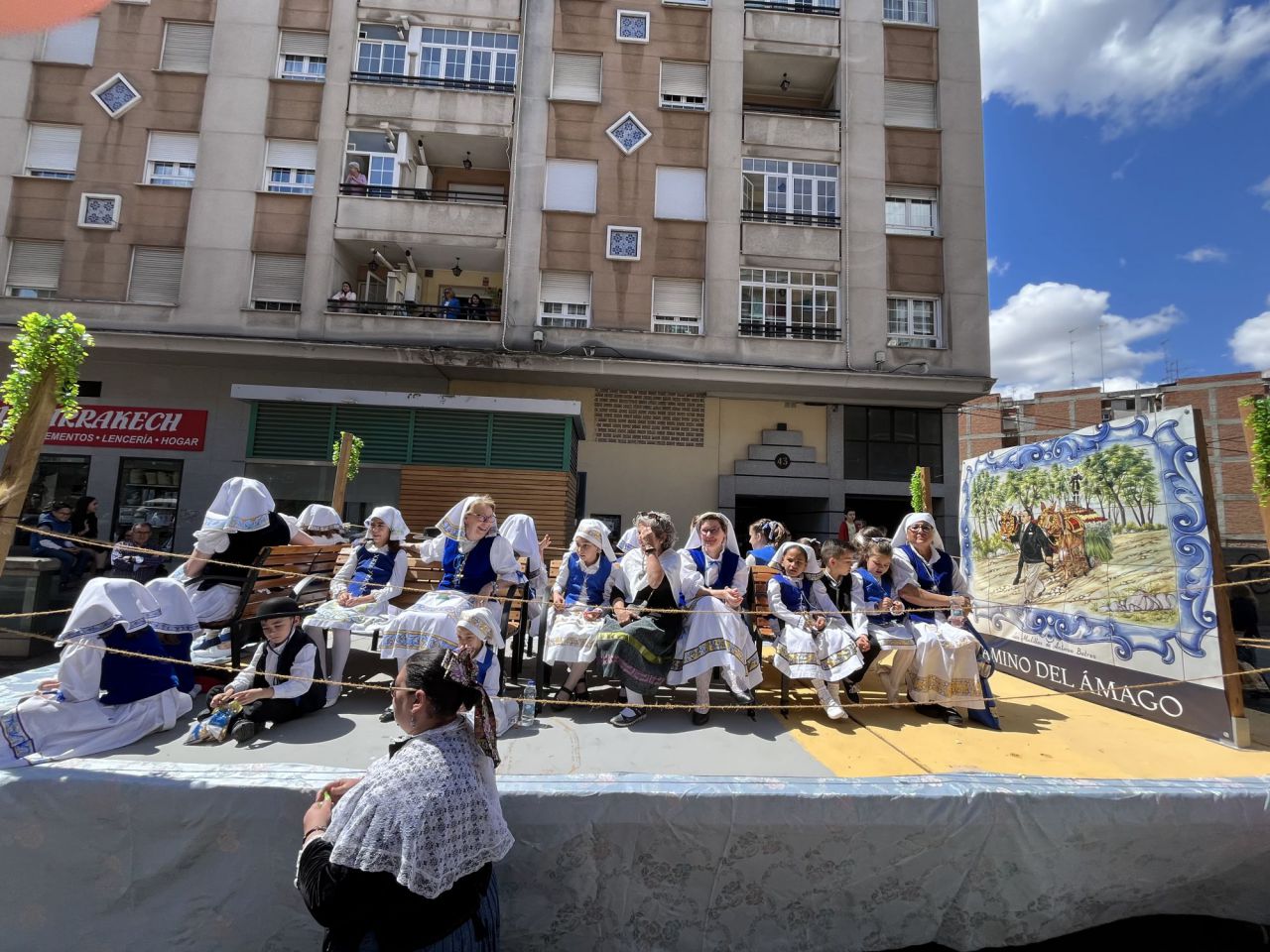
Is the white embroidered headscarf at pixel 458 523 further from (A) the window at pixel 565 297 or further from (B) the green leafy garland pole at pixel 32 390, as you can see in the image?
(A) the window at pixel 565 297

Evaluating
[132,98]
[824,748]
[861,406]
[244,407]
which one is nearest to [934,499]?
[861,406]

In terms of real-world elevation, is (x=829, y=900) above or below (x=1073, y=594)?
below

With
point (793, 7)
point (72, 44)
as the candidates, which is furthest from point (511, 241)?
point (72, 44)

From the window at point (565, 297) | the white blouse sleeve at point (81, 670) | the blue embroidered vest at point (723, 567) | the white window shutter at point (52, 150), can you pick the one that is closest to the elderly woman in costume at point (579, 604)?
the blue embroidered vest at point (723, 567)

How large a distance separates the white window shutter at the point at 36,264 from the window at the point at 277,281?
4356 mm

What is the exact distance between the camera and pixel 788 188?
51.0 feet

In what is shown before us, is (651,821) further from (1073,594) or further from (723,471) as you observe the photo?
(723,471)

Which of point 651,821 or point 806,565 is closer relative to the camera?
point 651,821

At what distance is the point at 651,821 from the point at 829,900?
101 centimetres

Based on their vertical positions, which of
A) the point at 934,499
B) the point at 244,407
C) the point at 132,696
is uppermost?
the point at 244,407

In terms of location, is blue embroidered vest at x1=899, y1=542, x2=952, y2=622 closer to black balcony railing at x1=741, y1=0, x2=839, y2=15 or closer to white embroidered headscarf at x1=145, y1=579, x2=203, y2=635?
white embroidered headscarf at x1=145, y1=579, x2=203, y2=635

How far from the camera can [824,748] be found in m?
3.91

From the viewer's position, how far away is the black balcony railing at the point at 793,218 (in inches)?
604

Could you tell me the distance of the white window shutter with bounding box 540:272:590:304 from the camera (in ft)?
49.4
